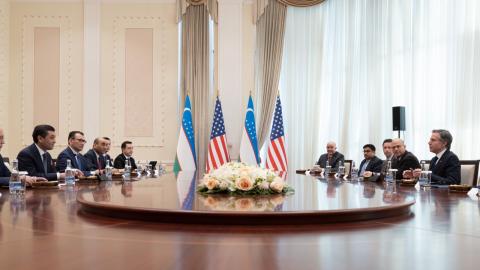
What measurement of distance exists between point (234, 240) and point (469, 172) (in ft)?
12.3

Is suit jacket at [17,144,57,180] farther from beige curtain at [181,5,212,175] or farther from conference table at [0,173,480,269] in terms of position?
beige curtain at [181,5,212,175]

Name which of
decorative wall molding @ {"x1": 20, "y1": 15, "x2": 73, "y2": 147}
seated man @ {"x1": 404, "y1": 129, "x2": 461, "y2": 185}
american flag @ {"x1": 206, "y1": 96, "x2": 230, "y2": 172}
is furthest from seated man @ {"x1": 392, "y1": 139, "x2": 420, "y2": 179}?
decorative wall molding @ {"x1": 20, "y1": 15, "x2": 73, "y2": 147}

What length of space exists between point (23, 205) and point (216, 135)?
621cm

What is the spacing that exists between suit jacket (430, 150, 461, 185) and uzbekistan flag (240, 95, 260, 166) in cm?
443

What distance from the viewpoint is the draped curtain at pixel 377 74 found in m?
6.30

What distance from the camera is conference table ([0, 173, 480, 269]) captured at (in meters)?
1.59

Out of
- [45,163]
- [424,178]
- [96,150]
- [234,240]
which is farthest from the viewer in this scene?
[96,150]

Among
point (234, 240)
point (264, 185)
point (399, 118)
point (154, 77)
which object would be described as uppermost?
point (154, 77)

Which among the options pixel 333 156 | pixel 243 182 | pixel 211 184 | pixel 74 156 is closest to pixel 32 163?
pixel 74 156

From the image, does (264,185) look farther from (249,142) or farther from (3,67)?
(3,67)

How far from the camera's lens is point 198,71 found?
9539 millimetres

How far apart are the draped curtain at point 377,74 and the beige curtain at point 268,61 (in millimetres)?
221

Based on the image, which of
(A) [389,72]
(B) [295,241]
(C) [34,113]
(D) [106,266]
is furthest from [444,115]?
(C) [34,113]

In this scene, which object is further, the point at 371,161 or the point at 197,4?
the point at 197,4
